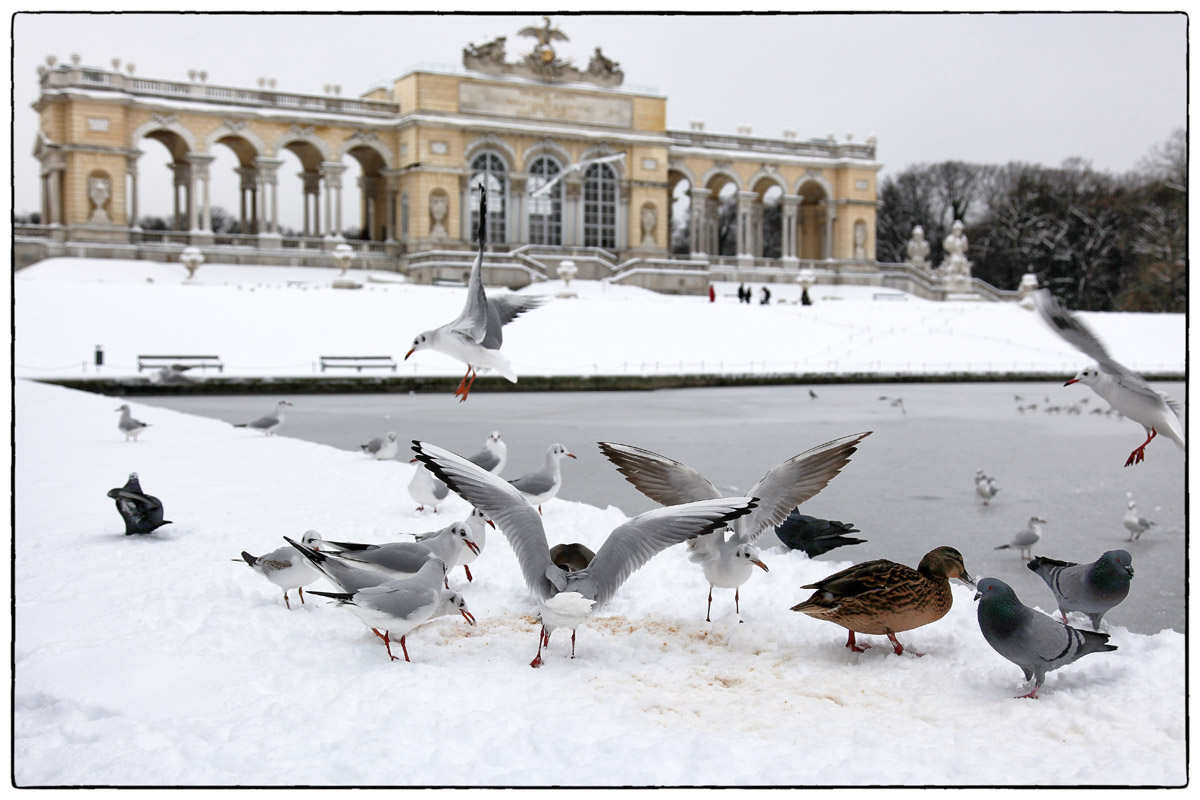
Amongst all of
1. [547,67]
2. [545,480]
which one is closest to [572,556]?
[545,480]

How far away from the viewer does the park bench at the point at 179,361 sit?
63.6 feet

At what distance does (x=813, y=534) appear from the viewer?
602 centimetres

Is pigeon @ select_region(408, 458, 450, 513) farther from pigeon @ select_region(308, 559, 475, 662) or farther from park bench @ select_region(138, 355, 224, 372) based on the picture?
park bench @ select_region(138, 355, 224, 372)

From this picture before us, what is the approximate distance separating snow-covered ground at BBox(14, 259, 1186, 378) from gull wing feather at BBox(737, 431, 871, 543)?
16.6 m

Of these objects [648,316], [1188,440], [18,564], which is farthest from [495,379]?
[1188,440]

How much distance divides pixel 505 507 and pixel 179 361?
60.5 feet

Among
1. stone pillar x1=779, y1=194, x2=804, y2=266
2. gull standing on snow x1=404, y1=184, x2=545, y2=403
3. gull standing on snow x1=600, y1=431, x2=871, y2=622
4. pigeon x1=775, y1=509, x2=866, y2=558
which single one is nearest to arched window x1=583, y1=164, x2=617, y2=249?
stone pillar x1=779, y1=194, x2=804, y2=266

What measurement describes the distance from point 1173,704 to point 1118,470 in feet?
23.0

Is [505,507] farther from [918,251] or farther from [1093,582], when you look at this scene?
[918,251]

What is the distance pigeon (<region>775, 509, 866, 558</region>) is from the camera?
5964mm

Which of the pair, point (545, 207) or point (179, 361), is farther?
point (545, 207)

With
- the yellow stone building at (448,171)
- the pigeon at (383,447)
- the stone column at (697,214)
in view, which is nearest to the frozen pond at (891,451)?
the pigeon at (383,447)

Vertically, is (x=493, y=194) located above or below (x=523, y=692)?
above

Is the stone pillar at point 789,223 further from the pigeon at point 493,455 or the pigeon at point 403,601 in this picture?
the pigeon at point 403,601
